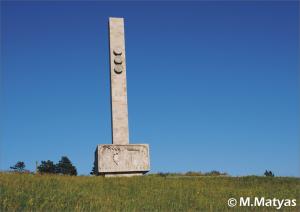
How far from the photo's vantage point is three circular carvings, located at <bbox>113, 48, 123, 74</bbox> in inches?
899

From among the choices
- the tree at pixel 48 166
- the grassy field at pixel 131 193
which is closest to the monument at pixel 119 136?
the grassy field at pixel 131 193

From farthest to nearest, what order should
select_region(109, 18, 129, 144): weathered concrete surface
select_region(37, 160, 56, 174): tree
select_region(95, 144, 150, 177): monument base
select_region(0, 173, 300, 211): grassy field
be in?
select_region(37, 160, 56, 174): tree < select_region(109, 18, 129, 144): weathered concrete surface < select_region(95, 144, 150, 177): monument base < select_region(0, 173, 300, 211): grassy field

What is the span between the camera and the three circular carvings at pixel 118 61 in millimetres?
22844

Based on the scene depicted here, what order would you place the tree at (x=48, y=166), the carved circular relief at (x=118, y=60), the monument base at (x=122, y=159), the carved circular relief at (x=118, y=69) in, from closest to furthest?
the monument base at (x=122, y=159) → the carved circular relief at (x=118, y=69) → the carved circular relief at (x=118, y=60) → the tree at (x=48, y=166)

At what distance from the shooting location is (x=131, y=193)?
1412 cm

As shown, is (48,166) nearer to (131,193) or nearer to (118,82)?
(118,82)

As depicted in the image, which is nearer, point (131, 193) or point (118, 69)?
point (131, 193)

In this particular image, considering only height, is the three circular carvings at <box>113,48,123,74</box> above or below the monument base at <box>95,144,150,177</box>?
above

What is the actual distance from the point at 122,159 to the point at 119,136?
52.5 inches

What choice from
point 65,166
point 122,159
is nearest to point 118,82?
point 122,159

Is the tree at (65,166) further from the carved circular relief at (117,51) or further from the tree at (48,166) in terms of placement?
the carved circular relief at (117,51)

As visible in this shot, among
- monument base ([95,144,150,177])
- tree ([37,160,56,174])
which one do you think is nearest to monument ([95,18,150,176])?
monument base ([95,144,150,177])

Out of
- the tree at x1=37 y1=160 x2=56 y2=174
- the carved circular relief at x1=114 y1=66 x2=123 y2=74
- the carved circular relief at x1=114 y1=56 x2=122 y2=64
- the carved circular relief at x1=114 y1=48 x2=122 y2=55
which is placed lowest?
the tree at x1=37 y1=160 x2=56 y2=174

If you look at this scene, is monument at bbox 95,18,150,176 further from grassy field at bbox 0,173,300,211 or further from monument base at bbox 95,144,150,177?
grassy field at bbox 0,173,300,211
